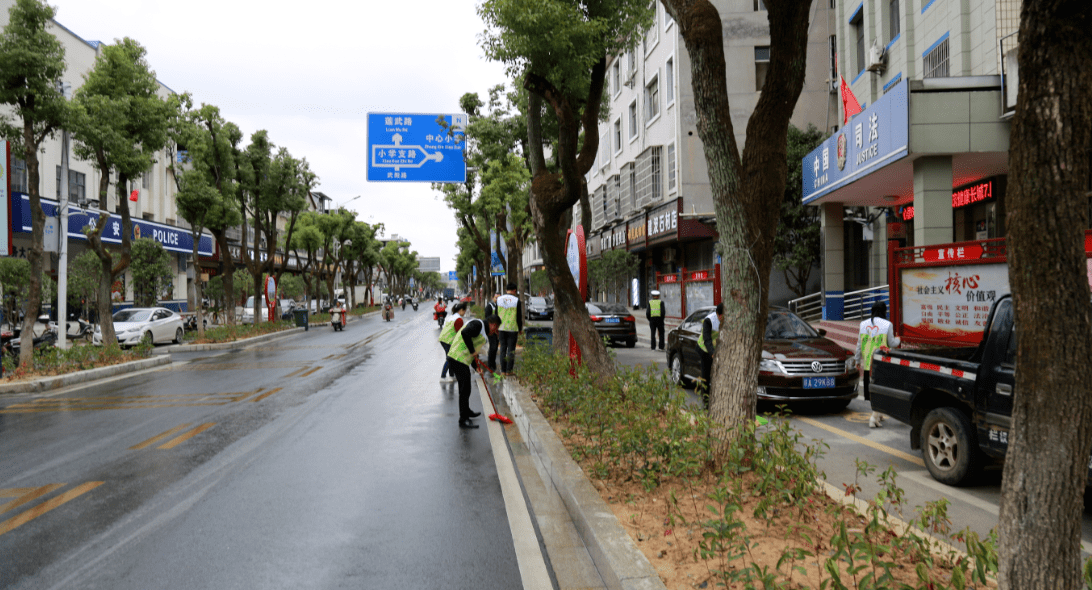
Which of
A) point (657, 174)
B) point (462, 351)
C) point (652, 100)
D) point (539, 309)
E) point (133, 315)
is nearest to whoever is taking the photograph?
point (462, 351)

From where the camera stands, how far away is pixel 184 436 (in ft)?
27.1

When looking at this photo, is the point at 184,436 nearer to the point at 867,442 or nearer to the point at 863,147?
the point at 867,442

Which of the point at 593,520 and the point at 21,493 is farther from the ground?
the point at 593,520

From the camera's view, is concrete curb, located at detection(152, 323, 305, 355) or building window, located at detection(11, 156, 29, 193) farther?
building window, located at detection(11, 156, 29, 193)

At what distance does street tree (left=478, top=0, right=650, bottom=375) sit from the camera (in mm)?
9828

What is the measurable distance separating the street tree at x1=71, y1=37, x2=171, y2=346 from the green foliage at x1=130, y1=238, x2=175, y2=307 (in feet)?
36.2

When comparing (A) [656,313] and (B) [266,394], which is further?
(A) [656,313]

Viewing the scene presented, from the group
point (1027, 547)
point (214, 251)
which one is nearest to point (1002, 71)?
point (1027, 547)

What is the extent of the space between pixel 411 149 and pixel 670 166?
53.4ft

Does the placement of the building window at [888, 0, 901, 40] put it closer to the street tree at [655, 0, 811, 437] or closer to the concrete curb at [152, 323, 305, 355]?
the street tree at [655, 0, 811, 437]

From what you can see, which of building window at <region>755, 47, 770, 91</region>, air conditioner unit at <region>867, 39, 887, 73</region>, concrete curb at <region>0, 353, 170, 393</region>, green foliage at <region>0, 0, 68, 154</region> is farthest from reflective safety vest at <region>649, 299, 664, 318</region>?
building window at <region>755, 47, 770, 91</region>

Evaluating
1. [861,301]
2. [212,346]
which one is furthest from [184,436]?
[861,301]

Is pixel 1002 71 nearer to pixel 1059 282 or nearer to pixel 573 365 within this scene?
pixel 573 365

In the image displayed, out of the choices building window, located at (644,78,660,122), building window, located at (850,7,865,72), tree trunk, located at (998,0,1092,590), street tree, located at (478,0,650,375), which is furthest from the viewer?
building window, located at (644,78,660,122)
